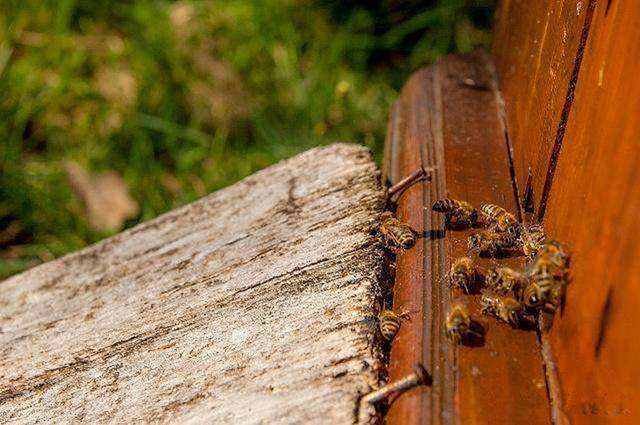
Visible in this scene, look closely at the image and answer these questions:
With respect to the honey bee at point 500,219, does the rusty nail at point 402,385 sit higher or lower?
lower

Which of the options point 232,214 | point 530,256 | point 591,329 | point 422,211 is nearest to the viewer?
point 591,329

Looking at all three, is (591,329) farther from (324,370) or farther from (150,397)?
(150,397)

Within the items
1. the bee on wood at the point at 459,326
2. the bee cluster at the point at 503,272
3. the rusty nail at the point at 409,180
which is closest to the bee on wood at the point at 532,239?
the bee cluster at the point at 503,272

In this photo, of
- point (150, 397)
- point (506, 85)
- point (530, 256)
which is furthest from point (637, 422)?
point (506, 85)

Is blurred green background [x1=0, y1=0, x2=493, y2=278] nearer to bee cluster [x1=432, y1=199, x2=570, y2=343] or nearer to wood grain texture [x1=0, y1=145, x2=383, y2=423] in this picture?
wood grain texture [x1=0, y1=145, x2=383, y2=423]

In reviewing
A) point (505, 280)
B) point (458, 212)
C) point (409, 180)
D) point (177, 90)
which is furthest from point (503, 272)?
point (177, 90)

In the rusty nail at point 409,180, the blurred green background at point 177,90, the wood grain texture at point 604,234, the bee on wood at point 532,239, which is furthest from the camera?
the blurred green background at point 177,90

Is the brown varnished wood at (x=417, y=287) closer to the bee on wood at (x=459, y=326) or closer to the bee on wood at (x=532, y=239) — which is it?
the bee on wood at (x=459, y=326)
